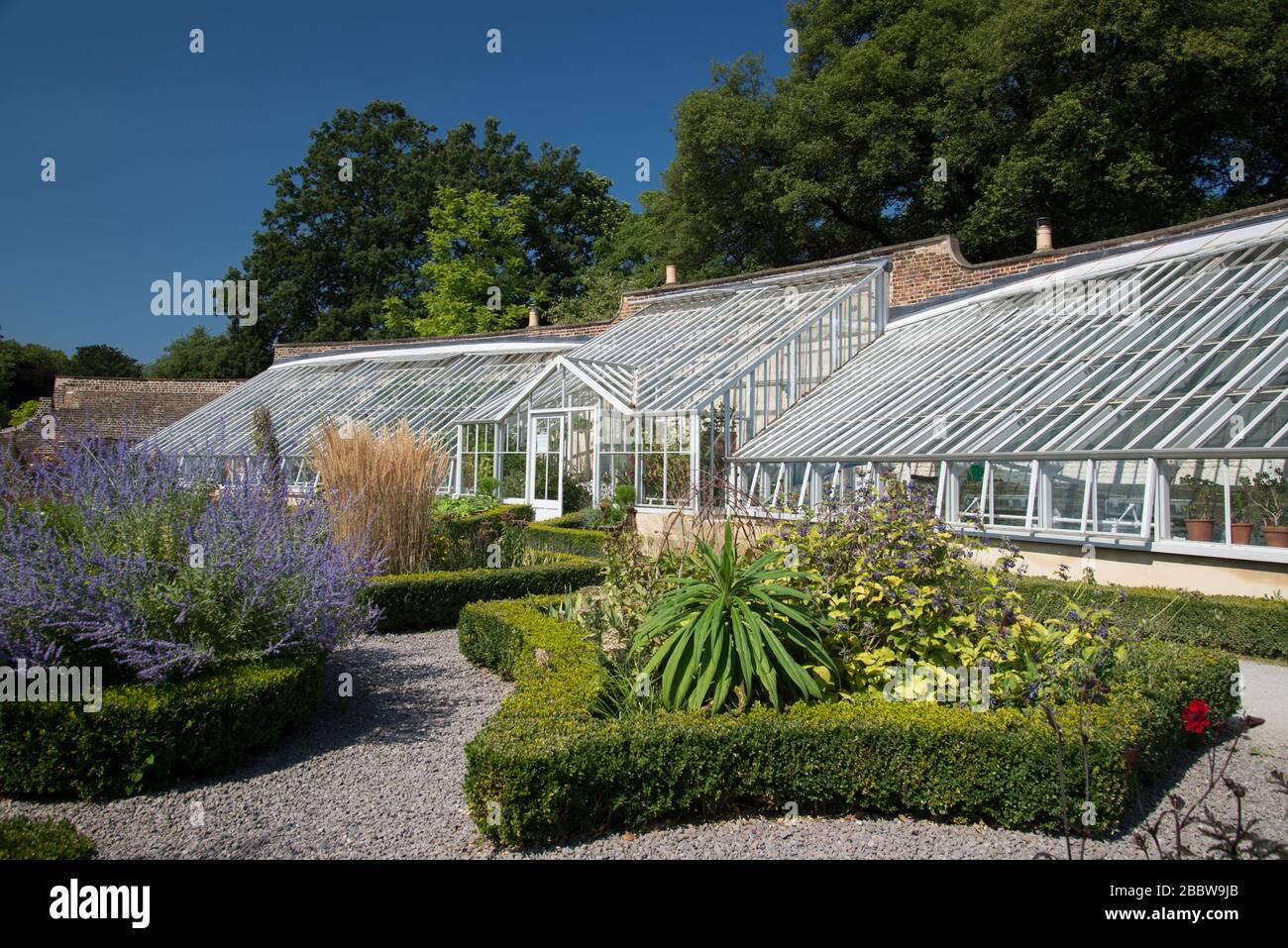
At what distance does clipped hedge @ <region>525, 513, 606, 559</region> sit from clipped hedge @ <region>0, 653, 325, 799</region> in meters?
6.57

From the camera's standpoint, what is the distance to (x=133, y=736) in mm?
4383

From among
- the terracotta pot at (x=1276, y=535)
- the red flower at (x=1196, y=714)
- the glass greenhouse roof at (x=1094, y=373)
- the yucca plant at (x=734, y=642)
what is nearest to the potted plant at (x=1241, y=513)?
the terracotta pot at (x=1276, y=535)

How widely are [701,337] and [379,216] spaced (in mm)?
27141

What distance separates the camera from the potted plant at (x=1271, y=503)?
7.62 m

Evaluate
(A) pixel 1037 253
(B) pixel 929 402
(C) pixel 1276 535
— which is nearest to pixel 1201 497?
(C) pixel 1276 535

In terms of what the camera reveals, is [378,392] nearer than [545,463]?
No

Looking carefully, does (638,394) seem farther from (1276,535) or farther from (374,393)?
(374,393)

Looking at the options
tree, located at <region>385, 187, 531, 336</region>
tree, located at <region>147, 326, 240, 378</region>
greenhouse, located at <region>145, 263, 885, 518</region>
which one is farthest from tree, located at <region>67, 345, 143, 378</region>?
greenhouse, located at <region>145, 263, 885, 518</region>

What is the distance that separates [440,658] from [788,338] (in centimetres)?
1115

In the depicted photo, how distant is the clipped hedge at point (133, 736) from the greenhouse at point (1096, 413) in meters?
4.30

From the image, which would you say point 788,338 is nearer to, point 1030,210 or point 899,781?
point 1030,210
